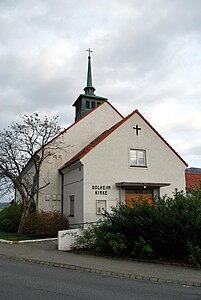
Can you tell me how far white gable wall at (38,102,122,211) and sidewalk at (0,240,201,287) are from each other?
28.8 ft

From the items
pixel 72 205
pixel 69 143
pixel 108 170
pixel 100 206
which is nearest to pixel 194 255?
pixel 100 206

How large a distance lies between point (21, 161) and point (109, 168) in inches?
228

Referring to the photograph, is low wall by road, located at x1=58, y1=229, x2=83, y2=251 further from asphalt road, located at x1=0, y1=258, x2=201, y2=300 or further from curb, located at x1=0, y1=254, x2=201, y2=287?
asphalt road, located at x1=0, y1=258, x2=201, y2=300

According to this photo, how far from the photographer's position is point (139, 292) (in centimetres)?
749

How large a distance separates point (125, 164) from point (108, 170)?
125cm

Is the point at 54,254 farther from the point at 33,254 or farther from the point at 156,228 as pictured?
the point at 156,228

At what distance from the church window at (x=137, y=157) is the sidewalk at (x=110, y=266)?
8.48 m

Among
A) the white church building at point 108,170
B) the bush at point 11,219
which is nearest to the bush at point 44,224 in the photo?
the white church building at point 108,170

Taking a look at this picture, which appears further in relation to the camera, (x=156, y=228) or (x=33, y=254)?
(x=33, y=254)

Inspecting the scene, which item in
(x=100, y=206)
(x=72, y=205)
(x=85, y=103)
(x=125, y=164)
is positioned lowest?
(x=100, y=206)

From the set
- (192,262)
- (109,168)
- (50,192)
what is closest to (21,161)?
(50,192)

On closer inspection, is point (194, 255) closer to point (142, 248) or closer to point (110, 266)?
point (142, 248)

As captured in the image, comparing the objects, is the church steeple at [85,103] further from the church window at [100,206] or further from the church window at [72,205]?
the church window at [100,206]

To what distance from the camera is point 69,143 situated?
79.6ft
